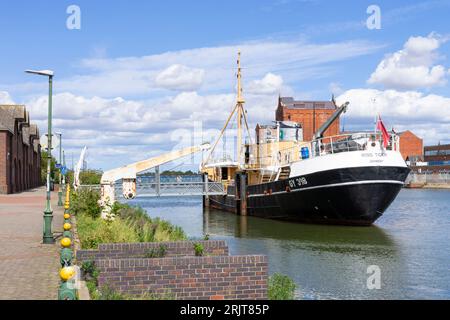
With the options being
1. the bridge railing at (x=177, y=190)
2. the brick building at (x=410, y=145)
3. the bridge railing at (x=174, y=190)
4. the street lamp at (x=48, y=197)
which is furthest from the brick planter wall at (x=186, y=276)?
the brick building at (x=410, y=145)

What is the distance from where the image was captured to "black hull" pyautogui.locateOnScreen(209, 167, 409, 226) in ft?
101

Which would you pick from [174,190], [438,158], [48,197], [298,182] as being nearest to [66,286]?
[48,197]

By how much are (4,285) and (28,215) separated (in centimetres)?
1759

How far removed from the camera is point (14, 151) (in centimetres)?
6153

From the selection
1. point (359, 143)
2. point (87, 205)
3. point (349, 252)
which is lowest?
point (349, 252)

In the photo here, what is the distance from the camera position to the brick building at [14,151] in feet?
182

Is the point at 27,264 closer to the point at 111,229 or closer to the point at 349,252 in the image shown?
the point at 111,229

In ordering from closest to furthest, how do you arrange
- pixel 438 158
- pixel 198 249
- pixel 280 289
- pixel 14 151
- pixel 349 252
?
Result: pixel 280 289 → pixel 198 249 → pixel 349 252 → pixel 14 151 → pixel 438 158

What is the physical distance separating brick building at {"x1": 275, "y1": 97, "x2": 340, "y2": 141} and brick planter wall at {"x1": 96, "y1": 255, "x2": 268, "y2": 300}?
410 feet

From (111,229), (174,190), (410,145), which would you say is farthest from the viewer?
(410,145)

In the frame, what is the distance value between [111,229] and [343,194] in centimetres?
1832

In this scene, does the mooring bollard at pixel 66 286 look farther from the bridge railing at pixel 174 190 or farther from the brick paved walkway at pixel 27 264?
the bridge railing at pixel 174 190
